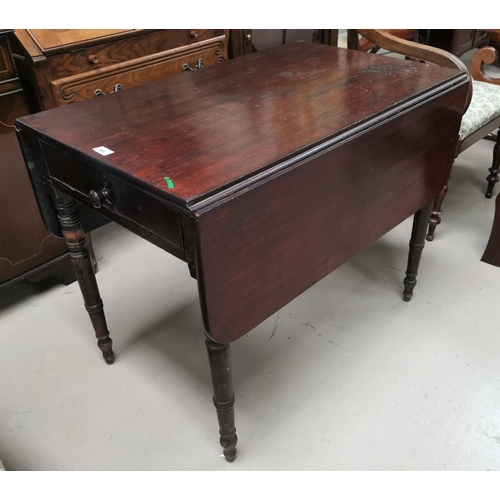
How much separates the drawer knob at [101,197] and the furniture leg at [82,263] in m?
0.21

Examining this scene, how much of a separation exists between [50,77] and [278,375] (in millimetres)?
1106

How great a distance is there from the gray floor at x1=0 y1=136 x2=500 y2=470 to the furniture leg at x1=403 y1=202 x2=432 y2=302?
0.06 m

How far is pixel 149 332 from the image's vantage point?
1.69 meters

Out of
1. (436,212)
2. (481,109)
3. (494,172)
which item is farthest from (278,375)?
(494,172)

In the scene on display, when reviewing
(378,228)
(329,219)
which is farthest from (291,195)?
(378,228)

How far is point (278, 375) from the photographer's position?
152 cm

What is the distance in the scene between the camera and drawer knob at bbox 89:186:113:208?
1.04 m

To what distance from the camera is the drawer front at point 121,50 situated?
1550mm

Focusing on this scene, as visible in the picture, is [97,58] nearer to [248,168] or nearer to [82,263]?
[82,263]

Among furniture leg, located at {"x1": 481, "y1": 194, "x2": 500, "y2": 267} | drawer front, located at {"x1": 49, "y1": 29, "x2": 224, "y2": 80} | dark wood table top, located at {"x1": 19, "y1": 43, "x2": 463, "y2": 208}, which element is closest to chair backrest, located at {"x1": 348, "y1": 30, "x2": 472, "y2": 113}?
dark wood table top, located at {"x1": 19, "y1": 43, "x2": 463, "y2": 208}

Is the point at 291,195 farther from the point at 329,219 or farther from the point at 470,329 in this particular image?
the point at 470,329
